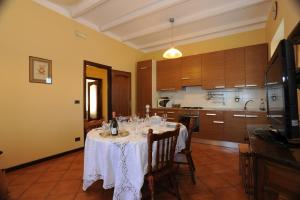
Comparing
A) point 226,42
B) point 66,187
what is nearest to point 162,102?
point 226,42

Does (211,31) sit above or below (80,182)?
above

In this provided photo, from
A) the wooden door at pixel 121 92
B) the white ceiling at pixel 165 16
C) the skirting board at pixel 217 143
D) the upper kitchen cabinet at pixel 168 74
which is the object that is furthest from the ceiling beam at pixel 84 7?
the skirting board at pixel 217 143

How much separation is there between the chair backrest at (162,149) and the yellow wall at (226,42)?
385 cm

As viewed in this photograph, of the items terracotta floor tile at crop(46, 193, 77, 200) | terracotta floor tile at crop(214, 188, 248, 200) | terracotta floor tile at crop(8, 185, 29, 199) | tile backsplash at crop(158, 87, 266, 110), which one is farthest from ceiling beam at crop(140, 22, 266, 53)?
terracotta floor tile at crop(8, 185, 29, 199)

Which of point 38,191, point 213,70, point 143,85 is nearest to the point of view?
point 38,191

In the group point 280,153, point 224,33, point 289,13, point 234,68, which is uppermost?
point 224,33

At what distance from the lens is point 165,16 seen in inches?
151

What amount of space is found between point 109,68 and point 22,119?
96.7 inches

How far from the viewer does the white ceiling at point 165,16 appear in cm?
331

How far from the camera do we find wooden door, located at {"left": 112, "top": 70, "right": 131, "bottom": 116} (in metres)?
5.02

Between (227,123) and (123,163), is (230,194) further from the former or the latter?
(227,123)

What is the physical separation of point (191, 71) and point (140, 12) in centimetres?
212

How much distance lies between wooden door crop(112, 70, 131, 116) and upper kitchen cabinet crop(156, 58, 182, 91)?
99cm

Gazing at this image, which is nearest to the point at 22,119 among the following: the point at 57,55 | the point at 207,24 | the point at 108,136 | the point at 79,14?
the point at 57,55
